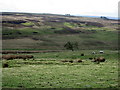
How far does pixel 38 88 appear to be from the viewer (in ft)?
80.3

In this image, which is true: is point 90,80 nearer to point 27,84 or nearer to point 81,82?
point 81,82

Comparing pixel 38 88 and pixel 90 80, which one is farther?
pixel 90 80

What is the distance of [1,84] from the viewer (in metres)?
26.5

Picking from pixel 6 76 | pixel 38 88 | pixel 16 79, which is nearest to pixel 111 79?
pixel 38 88

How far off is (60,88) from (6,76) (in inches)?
421

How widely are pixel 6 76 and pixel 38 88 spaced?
892 cm

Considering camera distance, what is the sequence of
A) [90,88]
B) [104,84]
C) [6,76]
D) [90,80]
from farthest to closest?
[6,76]
[90,80]
[104,84]
[90,88]

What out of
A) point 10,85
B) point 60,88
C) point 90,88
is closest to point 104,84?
point 90,88

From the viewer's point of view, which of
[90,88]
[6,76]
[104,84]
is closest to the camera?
[90,88]

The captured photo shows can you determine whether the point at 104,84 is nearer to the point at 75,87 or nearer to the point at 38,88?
the point at 75,87

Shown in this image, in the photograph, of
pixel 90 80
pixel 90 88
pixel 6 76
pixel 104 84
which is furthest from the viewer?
pixel 6 76

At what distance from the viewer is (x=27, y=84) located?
86.1 feet

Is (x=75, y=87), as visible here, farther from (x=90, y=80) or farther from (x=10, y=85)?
(x=10, y=85)

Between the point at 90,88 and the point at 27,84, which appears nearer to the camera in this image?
the point at 90,88
